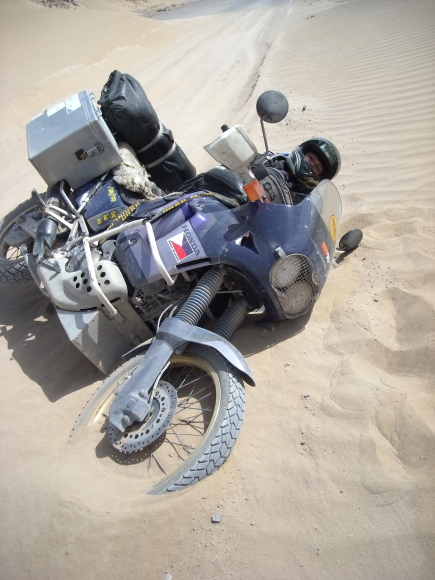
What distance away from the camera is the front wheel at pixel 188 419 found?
2.25 m

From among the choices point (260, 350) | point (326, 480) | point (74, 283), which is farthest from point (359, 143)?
point (326, 480)

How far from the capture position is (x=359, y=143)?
5.90 metres

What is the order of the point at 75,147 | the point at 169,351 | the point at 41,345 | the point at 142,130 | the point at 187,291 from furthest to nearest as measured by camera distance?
the point at 142,130 < the point at 41,345 < the point at 75,147 < the point at 187,291 < the point at 169,351

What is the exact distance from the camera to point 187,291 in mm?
3086

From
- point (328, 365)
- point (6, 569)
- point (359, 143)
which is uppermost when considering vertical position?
point (6, 569)

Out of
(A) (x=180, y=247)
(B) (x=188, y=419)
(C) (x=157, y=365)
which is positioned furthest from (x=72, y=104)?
(B) (x=188, y=419)

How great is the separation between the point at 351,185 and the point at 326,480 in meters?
3.71

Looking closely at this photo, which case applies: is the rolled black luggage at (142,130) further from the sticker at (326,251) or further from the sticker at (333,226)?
the sticker at (326,251)

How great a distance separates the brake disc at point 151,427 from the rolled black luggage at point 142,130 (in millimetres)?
2361

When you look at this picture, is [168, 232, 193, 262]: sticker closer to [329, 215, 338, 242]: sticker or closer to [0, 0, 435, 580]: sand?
[0, 0, 435, 580]: sand

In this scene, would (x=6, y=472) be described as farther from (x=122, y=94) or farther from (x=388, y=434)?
(x=122, y=94)

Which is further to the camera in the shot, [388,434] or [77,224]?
[77,224]

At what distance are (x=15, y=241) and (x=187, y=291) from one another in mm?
2126

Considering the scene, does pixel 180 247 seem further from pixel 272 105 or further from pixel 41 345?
pixel 41 345
